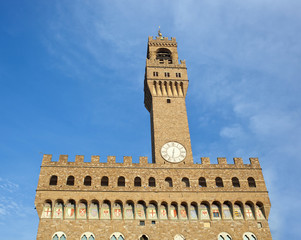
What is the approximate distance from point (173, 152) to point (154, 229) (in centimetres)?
896

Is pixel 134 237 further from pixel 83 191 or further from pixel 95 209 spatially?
pixel 83 191

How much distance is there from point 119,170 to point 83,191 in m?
4.24

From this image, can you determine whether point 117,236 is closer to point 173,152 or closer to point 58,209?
point 58,209

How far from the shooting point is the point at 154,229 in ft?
98.9

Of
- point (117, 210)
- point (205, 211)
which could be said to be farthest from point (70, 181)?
point (205, 211)

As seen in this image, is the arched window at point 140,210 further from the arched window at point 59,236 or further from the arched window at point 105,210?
the arched window at point 59,236

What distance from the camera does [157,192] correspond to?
32.0 meters

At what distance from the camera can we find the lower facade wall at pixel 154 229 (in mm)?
29219

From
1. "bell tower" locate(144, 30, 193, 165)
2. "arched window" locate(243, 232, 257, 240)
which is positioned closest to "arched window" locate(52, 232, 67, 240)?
"bell tower" locate(144, 30, 193, 165)

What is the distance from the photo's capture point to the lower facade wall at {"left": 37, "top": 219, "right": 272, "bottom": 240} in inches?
1150

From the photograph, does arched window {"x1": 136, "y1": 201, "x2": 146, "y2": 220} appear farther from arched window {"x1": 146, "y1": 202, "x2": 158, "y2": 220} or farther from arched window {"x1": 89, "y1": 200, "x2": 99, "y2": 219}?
arched window {"x1": 89, "y1": 200, "x2": 99, "y2": 219}

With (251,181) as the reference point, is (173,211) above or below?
Answer: below

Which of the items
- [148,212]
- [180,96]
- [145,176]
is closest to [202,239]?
[148,212]

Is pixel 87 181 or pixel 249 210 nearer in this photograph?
pixel 249 210
